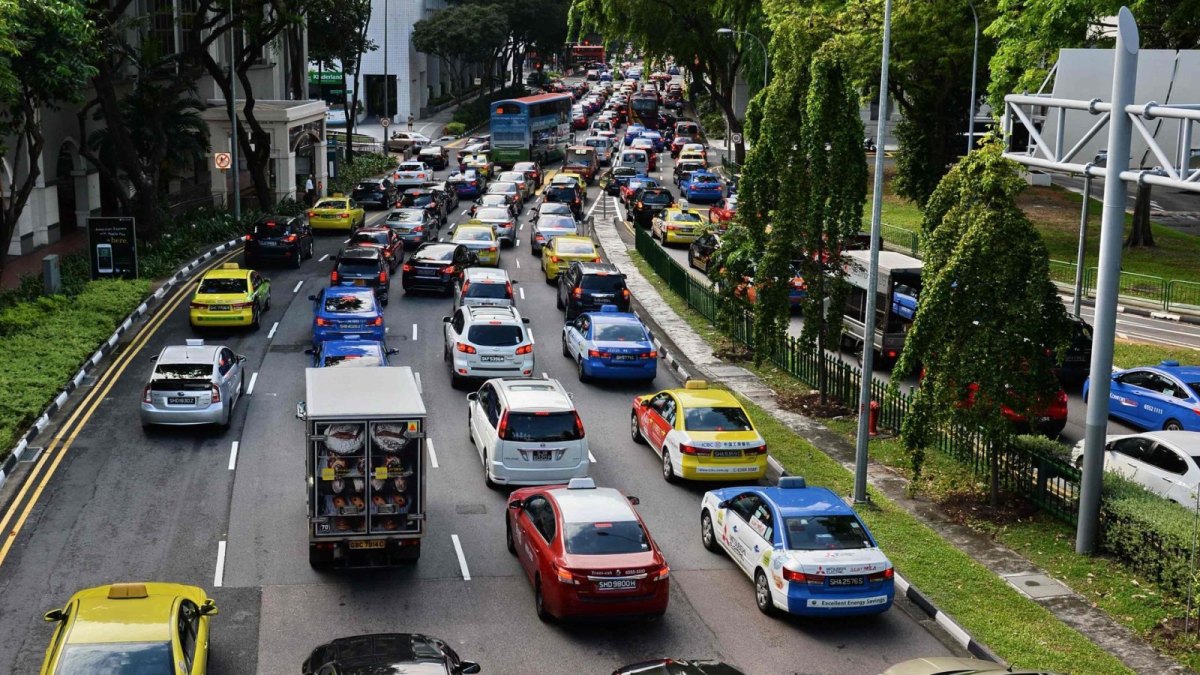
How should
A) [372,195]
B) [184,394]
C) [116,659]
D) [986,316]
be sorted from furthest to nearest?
[372,195], [184,394], [986,316], [116,659]

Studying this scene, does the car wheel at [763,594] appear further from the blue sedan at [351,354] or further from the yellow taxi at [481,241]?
the yellow taxi at [481,241]

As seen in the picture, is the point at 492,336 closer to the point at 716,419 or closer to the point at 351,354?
the point at 351,354

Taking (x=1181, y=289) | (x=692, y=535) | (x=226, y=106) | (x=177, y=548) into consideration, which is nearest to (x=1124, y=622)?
(x=692, y=535)

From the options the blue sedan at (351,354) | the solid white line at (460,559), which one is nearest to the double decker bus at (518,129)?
the blue sedan at (351,354)

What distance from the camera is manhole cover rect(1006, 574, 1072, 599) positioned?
61.3ft

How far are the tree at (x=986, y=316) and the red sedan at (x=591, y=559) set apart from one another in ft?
20.7

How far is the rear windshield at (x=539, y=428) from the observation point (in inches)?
888

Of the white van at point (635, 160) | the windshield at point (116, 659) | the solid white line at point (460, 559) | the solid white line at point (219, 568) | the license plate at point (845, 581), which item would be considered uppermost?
the white van at point (635, 160)

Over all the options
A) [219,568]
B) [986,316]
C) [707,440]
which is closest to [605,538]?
[219,568]

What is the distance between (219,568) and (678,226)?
3498 cm

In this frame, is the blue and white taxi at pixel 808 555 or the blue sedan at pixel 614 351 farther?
the blue sedan at pixel 614 351

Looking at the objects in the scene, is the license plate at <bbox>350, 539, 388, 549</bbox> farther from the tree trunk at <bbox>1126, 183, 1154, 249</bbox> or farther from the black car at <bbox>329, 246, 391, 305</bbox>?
the tree trunk at <bbox>1126, 183, 1154, 249</bbox>

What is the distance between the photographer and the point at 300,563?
19406mm

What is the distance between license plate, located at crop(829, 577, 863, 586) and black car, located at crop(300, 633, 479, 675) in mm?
5192
